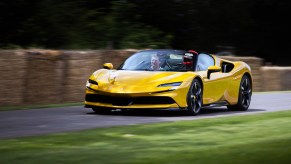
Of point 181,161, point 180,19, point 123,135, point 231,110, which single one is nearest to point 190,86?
point 231,110

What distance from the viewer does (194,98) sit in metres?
13.5

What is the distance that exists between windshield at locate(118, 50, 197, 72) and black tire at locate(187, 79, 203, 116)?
465mm

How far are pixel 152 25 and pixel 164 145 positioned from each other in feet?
75.8

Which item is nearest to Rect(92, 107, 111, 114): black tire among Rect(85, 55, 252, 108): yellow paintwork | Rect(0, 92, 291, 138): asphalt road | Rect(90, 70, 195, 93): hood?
Rect(0, 92, 291, 138): asphalt road

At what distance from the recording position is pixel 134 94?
42.3 feet

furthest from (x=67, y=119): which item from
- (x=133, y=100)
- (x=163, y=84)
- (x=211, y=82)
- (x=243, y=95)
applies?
(x=243, y=95)

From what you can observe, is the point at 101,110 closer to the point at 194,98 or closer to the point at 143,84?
the point at 143,84

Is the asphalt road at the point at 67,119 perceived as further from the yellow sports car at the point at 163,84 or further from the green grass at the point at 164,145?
the green grass at the point at 164,145

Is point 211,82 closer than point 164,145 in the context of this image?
No

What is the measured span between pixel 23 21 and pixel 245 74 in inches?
438

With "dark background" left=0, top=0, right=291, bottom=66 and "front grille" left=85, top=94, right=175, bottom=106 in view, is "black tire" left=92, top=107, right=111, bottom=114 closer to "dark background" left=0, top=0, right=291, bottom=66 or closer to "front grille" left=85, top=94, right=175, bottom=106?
"front grille" left=85, top=94, right=175, bottom=106

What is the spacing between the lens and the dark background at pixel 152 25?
2489 centimetres

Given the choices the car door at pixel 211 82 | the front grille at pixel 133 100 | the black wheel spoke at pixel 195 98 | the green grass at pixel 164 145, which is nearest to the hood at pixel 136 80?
the front grille at pixel 133 100

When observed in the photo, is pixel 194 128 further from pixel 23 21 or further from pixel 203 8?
pixel 203 8
